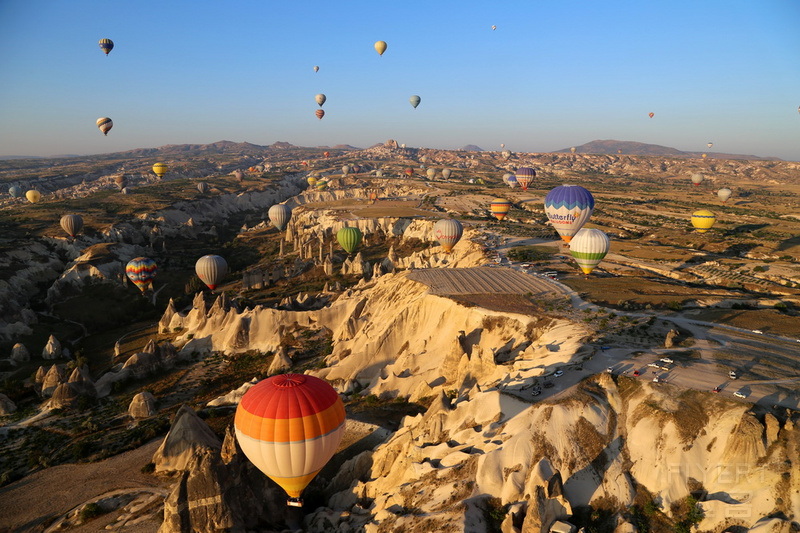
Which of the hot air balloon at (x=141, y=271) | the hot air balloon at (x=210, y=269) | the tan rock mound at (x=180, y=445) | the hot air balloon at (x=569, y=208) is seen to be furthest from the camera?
the hot air balloon at (x=141, y=271)

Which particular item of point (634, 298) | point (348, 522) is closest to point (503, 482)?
point (348, 522)

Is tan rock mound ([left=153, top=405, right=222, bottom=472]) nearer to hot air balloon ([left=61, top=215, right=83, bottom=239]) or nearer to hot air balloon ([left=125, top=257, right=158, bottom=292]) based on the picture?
hot air balloon ([left=125, top=257, right=158, bottom=292])

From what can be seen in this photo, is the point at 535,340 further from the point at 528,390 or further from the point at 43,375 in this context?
the point at 43,375

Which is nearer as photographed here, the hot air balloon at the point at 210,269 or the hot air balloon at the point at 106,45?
the hot air balloon at the point at 210,269

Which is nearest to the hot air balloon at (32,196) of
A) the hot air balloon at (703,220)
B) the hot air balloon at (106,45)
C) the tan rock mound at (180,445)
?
the hot air balloon at (106,45)

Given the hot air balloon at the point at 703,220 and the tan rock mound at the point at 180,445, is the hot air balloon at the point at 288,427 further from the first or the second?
the hot air balloon at the point at 703,220

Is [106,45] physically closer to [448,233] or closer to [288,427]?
[448,233]

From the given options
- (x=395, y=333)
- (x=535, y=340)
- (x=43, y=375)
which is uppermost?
(x=535, y=340)
